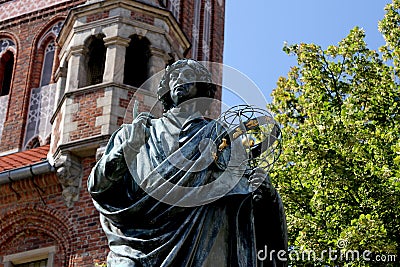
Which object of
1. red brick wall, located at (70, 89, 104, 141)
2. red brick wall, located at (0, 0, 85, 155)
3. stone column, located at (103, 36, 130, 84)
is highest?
red brick wall, located at (0, 0, 85, 155)

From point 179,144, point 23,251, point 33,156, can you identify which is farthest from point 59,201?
point 179,144

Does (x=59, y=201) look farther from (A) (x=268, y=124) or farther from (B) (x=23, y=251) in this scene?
(A) (x=268, y=124)

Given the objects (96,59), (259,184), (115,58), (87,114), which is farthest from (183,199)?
(96,59)

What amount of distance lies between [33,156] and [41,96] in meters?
3.31

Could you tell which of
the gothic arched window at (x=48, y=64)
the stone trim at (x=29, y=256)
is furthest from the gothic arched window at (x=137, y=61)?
the gothic arched window at (x=48, y=64)

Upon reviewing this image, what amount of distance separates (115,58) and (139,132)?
44.4ft

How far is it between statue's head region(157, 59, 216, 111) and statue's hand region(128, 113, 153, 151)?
18 centimetres

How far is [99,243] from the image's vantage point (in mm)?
15414

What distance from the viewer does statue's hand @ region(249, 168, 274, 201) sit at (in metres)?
3.97

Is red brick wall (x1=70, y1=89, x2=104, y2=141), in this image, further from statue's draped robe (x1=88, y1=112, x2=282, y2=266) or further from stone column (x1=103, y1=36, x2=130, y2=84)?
statue's draped robe (x1=88, y1=112, x2=282, y2=266)

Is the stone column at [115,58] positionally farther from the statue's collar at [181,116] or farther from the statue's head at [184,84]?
the statue's collar at [181,116]

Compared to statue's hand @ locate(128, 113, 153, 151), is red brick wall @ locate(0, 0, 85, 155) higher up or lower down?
higher up
